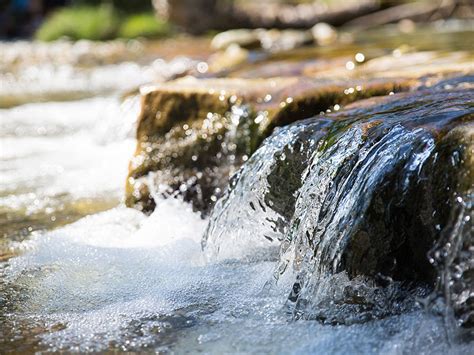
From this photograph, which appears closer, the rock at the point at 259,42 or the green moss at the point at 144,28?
the rock at the point at 259,42

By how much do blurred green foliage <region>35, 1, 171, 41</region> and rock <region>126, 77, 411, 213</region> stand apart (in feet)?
34.3

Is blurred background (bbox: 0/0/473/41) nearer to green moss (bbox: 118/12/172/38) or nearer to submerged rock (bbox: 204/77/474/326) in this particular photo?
green moss (bbox: 118/12/172/38)

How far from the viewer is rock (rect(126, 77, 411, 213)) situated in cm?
353

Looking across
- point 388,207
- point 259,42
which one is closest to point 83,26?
point 259,42

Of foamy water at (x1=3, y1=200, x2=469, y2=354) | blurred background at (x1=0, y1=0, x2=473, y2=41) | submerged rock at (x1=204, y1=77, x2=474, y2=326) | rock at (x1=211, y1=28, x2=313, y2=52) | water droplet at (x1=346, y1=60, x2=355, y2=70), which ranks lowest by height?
foamy water at (x1=3, y1=200, x2=469, y2=354)

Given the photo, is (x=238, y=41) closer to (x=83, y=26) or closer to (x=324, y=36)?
(x=324, y=36)

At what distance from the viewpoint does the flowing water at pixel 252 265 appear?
215 centimetres

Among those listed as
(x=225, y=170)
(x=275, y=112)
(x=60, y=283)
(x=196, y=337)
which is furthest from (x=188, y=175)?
(x=196, y=337)

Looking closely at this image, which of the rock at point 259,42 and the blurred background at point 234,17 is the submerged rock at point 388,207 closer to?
the rock at point 259,42

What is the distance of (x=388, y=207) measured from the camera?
228cm

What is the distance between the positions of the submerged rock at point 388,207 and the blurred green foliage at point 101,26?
1179cm

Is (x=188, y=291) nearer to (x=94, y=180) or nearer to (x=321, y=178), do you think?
(x=321, y=178)

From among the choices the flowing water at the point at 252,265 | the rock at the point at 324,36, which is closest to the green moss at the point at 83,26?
the rock at the point at 324,36

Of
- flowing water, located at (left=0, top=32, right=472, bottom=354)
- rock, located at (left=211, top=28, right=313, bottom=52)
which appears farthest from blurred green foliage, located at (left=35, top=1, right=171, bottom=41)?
flowing water, located at (left=0, top=32, right=472, bottom=354)
